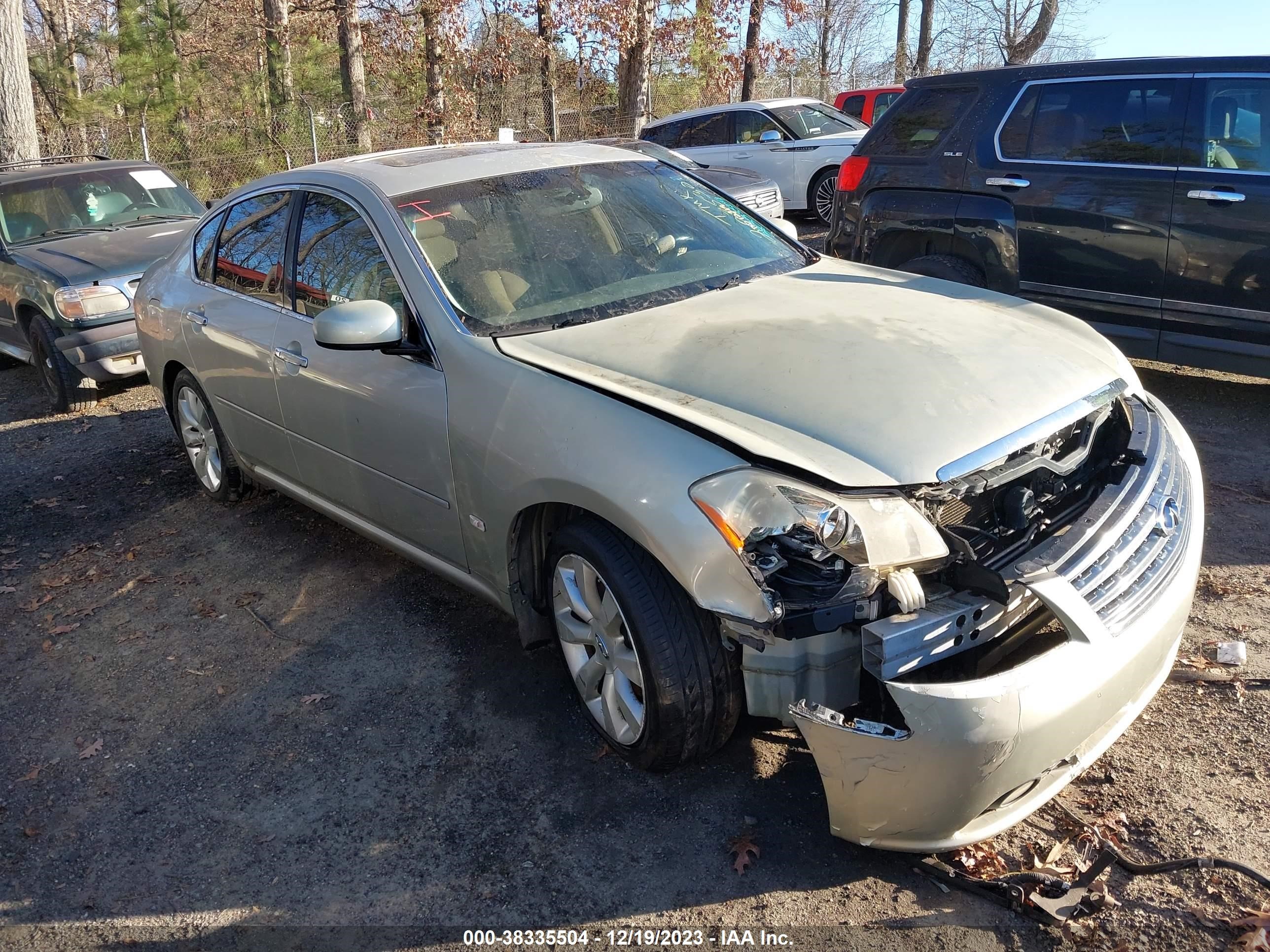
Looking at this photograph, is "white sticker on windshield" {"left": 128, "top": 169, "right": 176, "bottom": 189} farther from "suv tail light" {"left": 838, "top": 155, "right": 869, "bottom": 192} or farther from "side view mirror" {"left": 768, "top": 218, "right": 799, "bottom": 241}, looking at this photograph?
"side view mirror" {"left": 768, "top": 218, "right": 799, "bottom": 241}

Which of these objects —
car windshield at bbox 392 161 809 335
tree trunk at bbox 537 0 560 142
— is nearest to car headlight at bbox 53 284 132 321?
car windshield at bbox 392 161 809 335

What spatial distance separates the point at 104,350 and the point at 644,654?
623 centimetres

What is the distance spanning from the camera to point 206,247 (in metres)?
5.17

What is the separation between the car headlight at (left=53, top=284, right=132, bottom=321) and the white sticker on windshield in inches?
79.7

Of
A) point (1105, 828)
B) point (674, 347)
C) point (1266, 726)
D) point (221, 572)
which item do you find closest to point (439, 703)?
point (674, 347)

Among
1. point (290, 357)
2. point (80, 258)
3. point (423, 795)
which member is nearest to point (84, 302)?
point (80, 258)

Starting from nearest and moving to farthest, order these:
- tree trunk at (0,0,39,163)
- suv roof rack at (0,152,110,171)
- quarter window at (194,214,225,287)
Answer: quarter window at (194,214,225,287) < suv roof rack at (0,152,110,171) < tree trunk at (0,0,39,163)

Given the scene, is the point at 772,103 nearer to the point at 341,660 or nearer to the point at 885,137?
the point at 885,137

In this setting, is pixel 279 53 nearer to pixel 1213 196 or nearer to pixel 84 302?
pixel 84 302

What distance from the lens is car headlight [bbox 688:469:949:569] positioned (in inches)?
98.7

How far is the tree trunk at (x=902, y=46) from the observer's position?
1119 inches

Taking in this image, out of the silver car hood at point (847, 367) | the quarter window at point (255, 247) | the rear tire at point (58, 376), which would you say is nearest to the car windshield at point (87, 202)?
the rear tire at point (58, 376)

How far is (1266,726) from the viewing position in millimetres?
3197

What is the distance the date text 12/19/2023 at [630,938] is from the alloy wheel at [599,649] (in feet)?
1.88
